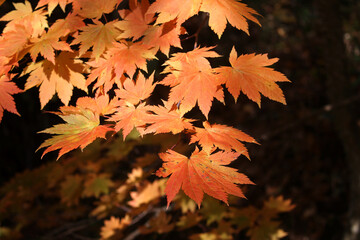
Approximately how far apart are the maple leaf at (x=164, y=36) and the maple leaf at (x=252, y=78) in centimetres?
22

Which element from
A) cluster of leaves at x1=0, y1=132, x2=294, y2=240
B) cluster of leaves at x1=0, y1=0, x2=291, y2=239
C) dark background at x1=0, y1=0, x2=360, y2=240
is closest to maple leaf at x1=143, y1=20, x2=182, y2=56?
cluster of leaves at x1=0, y1=0, x2=291, y2=239

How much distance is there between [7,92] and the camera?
1236 millimetres

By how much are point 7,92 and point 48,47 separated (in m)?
0.25

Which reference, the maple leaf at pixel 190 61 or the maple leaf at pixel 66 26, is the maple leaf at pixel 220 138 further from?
the maple leaf at pixel 66 26

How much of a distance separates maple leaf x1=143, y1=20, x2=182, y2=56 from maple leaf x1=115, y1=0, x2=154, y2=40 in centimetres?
3

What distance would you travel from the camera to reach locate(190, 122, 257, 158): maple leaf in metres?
1.07

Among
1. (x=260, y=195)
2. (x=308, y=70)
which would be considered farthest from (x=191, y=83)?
(x=308, y=70)

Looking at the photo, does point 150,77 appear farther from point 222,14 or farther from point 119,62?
point 222,14

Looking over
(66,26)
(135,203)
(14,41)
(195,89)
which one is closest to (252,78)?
(195,89)

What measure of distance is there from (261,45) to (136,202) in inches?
232

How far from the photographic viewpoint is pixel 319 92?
225 inches

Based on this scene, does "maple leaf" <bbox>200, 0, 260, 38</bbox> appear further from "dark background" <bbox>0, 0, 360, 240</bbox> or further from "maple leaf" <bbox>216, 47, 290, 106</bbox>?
"dark background" <bbox>0, 0, 360, 240</bbox>

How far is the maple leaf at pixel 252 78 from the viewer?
1.11 meters

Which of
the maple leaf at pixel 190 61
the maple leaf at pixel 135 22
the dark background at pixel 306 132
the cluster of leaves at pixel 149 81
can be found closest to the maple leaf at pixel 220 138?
the cluster of leaves at pixel 149 81
